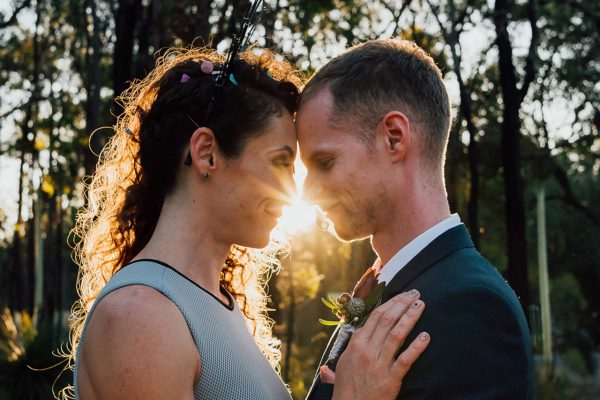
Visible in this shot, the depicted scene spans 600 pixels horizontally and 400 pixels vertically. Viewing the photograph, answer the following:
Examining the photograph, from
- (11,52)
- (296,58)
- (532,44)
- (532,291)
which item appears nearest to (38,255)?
(11,52)

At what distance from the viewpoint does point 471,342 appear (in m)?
2.53

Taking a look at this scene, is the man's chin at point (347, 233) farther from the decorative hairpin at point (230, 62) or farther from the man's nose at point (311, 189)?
the decorative hairpin at point (230, 62)

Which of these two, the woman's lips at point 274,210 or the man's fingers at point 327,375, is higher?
the woman's lips at point 274,210

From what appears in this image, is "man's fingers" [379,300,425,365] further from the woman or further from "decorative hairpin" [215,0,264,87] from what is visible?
"decorative hairpin" [215,0,264,87]

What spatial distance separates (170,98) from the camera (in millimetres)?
3377

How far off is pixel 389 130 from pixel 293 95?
1.80 feet

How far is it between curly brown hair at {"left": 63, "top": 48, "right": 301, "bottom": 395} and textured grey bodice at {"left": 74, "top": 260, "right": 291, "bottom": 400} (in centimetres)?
48

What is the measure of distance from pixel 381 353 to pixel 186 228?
0.97m

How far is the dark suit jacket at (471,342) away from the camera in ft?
8.21

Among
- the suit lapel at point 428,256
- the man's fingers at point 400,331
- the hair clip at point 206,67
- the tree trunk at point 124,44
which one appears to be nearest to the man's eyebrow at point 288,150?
the hair clip at point 206,67

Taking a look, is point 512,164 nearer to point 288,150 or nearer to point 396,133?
point 288,150

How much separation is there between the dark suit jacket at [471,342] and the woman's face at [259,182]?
2.83 ft

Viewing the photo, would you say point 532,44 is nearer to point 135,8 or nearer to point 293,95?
point 135,8

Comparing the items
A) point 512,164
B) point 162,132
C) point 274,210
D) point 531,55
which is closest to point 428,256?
point 274,210
